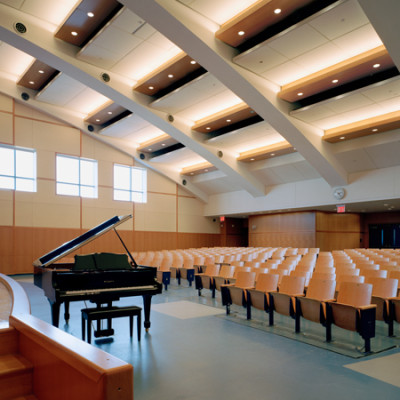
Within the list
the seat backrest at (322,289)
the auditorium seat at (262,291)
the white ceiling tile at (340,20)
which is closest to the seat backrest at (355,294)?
the seat backrest at (322,289)

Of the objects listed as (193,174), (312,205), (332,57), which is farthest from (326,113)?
(193,174)

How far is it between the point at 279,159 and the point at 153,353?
512 inches

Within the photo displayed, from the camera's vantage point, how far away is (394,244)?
18.9 meters

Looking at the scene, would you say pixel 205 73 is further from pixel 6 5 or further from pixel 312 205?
pixel 312 205

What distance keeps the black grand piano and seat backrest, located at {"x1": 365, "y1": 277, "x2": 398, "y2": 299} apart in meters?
3.15

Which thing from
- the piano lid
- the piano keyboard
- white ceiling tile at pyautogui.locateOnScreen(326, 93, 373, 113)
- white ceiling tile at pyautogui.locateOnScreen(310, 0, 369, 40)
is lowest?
the piano keyboard

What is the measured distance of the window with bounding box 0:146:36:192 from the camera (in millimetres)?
14141

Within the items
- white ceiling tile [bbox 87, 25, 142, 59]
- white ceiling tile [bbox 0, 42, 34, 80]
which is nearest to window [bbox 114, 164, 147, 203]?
white ceiling tile [bbox 0, 42, 34, 80]

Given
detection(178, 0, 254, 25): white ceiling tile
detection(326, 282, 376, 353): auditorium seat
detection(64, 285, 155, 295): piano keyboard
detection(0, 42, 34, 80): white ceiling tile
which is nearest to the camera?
detection(326, 282, 376, 353): auditorium seat

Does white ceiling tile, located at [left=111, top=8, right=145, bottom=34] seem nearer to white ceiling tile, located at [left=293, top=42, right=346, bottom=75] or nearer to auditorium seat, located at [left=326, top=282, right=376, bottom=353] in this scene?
white ceiling tile, located at [left=293, top=42, right=346, bottom=75]

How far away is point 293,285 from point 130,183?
45.0ft

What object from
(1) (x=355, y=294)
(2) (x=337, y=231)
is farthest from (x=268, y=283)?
(2) (x=337, y=231)

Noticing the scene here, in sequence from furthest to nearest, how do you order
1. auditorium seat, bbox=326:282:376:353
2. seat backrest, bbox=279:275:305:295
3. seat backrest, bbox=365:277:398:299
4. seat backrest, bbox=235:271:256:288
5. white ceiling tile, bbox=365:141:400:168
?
white ceiling tile, bbox=365:141:400:168 < seat backrest, bbox=235:271:256:288 < seat backrest, bbox=279:275:305:295 < seat backrest, bbox=365:277:398:299 < auditorium seat, bbox=326:282:376:353

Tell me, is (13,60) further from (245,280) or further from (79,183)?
(245,280)
